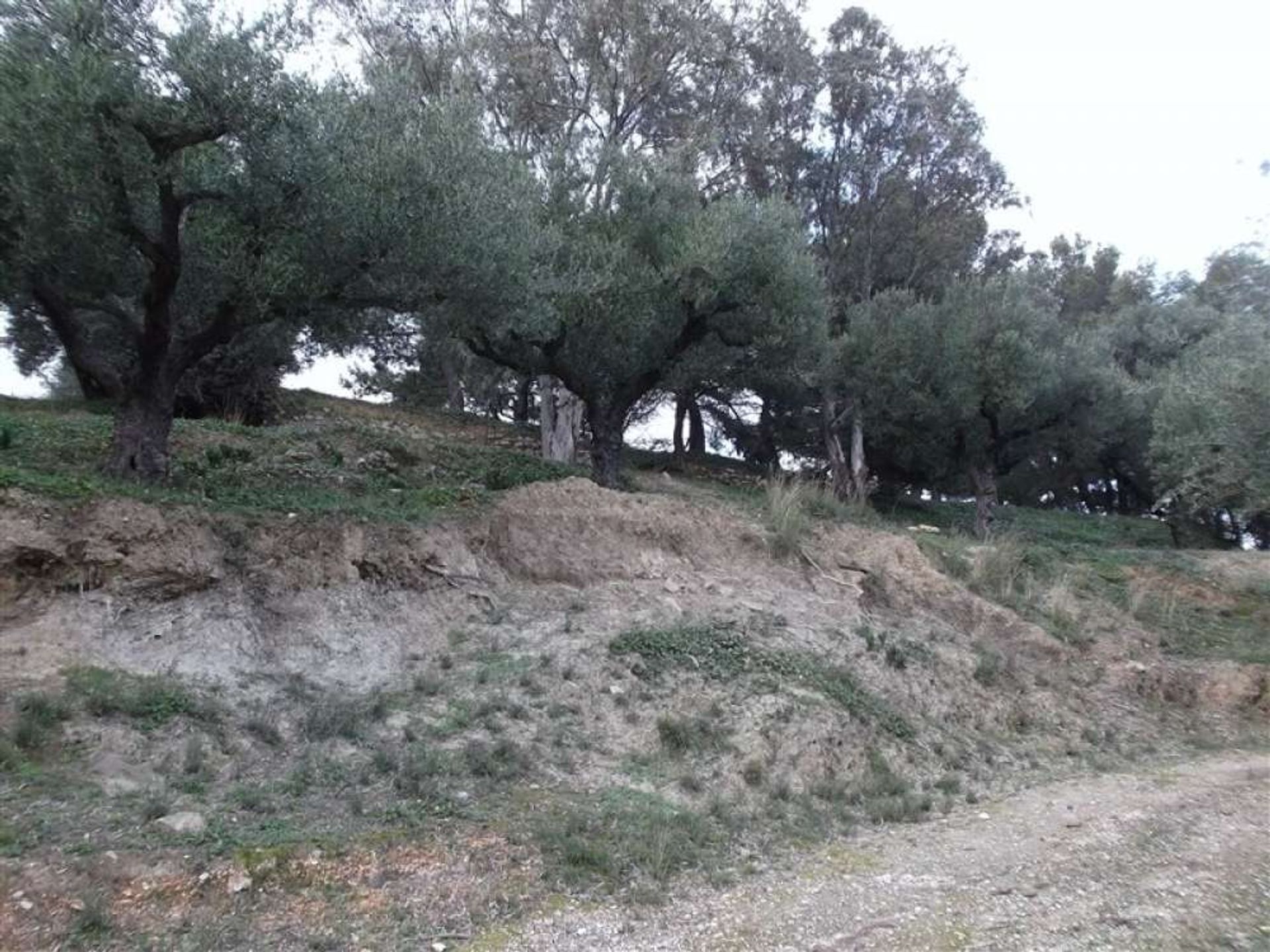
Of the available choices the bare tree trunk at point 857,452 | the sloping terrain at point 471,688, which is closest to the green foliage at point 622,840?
the sloping terrain at point 471,688

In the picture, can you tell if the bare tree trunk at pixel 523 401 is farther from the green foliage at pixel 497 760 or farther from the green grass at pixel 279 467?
the green foliage at pixel 497 760

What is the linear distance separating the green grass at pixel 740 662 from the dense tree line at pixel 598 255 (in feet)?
15.4

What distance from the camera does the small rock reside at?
584 cm

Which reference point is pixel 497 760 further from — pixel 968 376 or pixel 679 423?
pixel 679 423

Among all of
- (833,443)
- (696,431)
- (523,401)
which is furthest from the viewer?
(696,431)

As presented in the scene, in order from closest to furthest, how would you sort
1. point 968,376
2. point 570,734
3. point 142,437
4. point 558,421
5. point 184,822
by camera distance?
1. point 184,822
2. point 570,734
3. point 142,437
4. point 558,421
5. point 968,376

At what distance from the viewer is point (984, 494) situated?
76.0ft

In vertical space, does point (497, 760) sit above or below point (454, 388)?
below

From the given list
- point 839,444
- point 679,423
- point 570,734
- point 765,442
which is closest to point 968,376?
point 839,444

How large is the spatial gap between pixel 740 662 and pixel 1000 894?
14.7ft

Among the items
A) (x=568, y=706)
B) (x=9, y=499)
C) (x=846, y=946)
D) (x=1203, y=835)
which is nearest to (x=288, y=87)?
(x=9, y=499)

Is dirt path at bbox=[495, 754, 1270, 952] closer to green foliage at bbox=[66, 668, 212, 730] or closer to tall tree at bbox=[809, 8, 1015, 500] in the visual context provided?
green foliage at bbox=[66, 668, 212, 730]

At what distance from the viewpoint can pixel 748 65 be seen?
2284cm

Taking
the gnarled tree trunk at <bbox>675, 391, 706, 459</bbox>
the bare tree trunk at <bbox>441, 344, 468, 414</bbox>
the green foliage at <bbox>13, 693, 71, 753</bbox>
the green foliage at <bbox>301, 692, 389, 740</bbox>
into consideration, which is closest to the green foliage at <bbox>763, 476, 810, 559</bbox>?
the green foliage at <bbox>301, 692, 389, 740</bbox>
